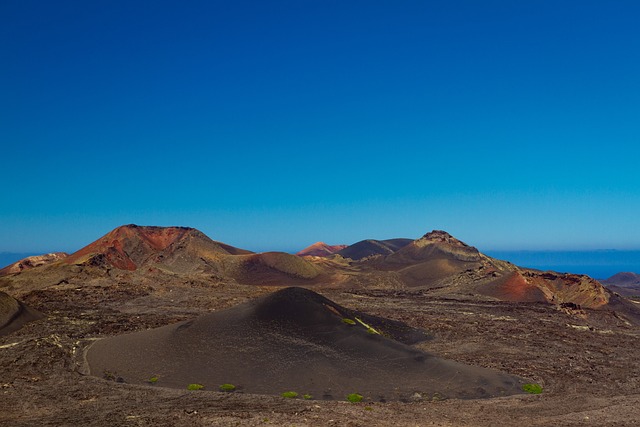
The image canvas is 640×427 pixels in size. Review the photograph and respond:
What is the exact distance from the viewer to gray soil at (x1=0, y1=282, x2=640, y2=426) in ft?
72.2

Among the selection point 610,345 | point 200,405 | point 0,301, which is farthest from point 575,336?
point 0,301

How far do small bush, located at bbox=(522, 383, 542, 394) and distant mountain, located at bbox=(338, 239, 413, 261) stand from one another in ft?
442

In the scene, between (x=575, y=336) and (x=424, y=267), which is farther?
(x=424, y=267)

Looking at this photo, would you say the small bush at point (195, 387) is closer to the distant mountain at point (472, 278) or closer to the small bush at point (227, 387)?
the small bush at point (227, 387)

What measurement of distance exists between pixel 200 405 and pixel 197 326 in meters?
11.5

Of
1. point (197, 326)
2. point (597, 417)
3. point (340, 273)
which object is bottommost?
point (597, 417)

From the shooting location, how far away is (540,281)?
79.8m

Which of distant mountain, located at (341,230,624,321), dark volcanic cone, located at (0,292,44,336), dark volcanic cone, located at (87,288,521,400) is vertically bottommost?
dark volcanic cone, located at (87,288,521,400)

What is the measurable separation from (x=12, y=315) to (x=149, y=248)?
6576 cm

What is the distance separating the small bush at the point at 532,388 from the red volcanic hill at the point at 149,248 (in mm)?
77529

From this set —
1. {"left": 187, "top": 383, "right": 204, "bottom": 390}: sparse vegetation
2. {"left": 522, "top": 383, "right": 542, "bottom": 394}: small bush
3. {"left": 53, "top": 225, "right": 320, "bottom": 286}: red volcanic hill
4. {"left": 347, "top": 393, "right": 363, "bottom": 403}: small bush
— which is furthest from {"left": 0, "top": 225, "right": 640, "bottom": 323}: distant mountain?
{"left": 187, "top": 383, "right": 204, "bottom": 390}: sparse vegetation

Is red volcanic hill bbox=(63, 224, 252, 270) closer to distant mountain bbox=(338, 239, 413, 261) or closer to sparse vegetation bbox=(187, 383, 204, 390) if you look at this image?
distant mountain bbox=(338, 239, 413, 261)

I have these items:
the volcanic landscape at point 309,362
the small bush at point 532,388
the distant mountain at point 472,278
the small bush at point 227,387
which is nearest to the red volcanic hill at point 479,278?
the distant mountain at point 472,278

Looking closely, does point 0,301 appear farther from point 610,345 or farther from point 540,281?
point 540,281
